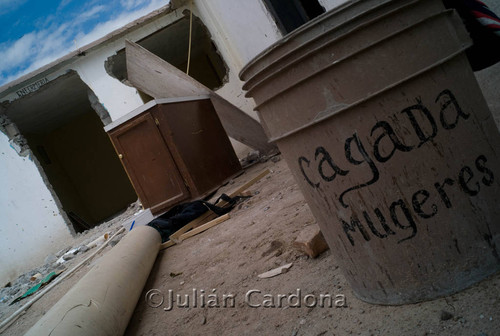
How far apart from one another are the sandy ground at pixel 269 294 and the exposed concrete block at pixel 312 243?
0.14 feet

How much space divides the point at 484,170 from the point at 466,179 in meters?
0.07

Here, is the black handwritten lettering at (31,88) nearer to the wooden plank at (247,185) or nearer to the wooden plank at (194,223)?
the wooden plank at (247,185)

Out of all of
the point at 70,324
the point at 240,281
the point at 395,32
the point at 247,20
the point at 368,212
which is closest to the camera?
the point at 395,32

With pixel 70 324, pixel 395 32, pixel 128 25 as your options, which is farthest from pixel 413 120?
pixel 128 25

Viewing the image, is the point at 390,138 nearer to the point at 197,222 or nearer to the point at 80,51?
the point at 197,222

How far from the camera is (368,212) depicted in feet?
3.81

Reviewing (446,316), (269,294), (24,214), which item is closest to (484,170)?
(446,316)

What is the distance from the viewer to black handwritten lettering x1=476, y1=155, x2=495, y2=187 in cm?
110

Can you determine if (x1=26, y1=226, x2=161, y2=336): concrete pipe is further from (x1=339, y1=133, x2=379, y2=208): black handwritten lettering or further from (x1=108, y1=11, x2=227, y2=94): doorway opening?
(x1=108, y1=11, x2=227, y2=94): doorway opening

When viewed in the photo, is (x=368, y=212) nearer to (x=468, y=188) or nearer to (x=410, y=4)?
(x=468, y=188)

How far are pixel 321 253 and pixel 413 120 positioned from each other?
977 mm

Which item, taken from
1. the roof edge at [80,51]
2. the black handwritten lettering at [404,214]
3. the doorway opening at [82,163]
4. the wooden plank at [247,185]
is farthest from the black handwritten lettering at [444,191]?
the doorway opening at [82,163]

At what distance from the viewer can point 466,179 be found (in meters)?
1.09

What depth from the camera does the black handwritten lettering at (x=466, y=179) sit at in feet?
3.56
